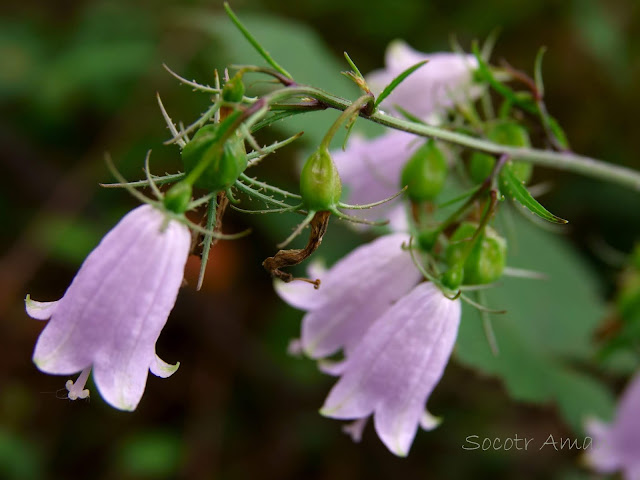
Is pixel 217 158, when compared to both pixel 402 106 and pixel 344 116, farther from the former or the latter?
pixel 402 106

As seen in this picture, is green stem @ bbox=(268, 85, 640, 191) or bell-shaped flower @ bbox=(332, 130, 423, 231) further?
bell-shaped flower @ bbox=(332, 130, 423, 231)

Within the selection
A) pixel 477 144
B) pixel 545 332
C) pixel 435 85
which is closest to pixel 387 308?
pixel 477 144

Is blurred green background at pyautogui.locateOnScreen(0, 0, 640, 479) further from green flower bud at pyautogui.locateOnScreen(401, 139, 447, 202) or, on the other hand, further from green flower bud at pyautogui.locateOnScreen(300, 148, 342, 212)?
green flower bud at pyautogui.locateOnScreen(300, 148, 342, 212)

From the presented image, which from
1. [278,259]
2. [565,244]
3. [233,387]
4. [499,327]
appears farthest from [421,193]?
[233,387]

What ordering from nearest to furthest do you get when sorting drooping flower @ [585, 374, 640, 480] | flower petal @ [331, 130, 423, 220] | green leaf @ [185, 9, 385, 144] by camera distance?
flower petal @ [331, 130, 423, 220]
drooping flower @ [585, 374, 640, 480]
green leaf @ [185, 9, 385, 144]

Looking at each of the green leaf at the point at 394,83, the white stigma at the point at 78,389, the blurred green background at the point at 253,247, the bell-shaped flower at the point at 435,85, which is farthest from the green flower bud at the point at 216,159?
the blurred green background at the point at 253,247

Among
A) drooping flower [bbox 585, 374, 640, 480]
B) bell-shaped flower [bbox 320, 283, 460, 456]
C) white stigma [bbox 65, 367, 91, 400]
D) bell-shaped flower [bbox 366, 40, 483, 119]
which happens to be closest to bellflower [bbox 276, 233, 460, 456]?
bell-shaped flower [bbox 320, 283, 460, 456]
